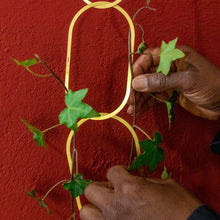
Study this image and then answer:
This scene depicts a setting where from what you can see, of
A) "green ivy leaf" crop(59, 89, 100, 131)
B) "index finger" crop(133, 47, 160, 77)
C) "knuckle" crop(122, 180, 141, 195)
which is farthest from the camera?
"index finger" crop(133, 47, 160, 77)

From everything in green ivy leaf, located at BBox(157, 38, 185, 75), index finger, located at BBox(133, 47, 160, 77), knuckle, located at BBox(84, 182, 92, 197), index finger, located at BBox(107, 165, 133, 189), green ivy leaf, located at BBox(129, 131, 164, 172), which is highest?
green ivy leaf, located at BBox(157, 38, 185, 75)

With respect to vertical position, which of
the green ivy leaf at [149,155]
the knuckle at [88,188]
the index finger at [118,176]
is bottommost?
the knuckle at [88,188]

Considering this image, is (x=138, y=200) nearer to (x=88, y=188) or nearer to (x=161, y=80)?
(x=88, y=188)

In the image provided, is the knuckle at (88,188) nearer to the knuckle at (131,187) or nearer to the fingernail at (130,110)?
the knuckle at (131,187)

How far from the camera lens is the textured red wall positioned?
0.69 metres

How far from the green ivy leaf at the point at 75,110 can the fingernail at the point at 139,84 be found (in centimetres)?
19

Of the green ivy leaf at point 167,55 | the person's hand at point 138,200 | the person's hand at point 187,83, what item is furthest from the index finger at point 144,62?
the person's hand at point 138,200

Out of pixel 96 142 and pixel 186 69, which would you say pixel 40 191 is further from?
pixel 186 69

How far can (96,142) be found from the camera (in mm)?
752

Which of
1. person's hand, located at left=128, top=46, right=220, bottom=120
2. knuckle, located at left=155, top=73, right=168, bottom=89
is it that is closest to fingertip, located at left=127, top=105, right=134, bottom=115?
person's hand, located at left=128, top=46, right=220, bottom=120

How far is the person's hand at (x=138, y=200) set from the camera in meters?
0.60

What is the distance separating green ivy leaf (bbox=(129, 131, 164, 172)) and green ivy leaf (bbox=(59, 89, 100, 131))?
0.52 ft

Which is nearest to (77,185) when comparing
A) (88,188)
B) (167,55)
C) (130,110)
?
(88,188)

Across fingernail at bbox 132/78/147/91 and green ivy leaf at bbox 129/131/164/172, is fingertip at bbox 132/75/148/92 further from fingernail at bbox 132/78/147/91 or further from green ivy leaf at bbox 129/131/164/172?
green ivy leaf at bbox 129/131/164/172
